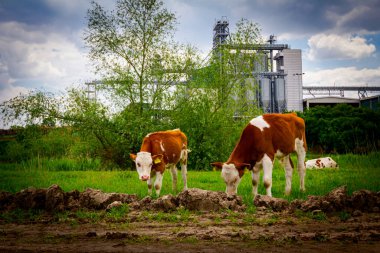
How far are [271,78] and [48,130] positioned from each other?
131 ft

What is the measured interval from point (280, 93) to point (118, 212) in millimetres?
50084

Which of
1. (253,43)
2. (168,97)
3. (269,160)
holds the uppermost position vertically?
(253,43)

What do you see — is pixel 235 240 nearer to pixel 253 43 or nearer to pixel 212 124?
pixel 212 124

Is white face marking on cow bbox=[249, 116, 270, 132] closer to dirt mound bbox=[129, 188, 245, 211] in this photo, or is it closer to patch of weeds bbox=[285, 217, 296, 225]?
dirt mound bbox=[129, 188, 245, 211]

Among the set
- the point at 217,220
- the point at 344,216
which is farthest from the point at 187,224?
the point at 344,216

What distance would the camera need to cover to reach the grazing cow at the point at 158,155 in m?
10.1

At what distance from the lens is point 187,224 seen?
6.26 m

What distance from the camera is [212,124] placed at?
71.6ft

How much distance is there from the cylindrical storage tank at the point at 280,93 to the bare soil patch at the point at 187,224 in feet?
157

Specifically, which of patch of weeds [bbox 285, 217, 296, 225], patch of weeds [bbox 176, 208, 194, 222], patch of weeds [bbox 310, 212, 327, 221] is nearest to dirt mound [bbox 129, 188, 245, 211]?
patch of weeds [bbox 176, 208, 194, 222]

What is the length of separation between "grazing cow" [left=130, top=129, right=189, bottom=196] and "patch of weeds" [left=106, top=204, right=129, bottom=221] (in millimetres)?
2179

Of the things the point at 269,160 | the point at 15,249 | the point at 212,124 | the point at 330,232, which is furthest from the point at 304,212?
the point at 212,124

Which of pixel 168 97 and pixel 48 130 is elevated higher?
pixel 168 97

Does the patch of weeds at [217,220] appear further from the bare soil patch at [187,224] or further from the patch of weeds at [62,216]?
the patch of weeds at [62,216]
